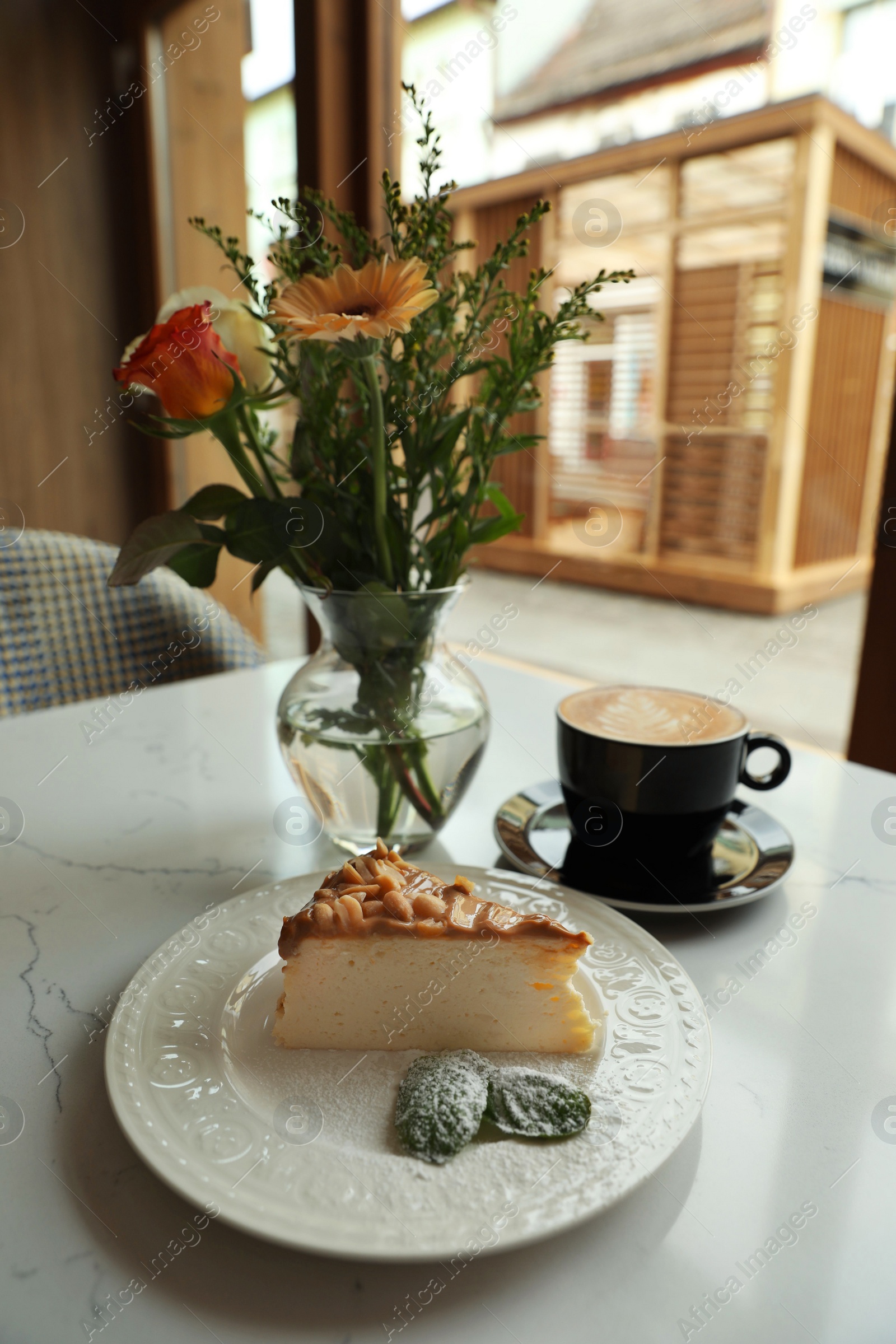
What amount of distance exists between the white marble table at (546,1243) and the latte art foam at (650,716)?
13cm

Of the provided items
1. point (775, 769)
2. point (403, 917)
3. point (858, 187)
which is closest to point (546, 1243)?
point (403, 917)

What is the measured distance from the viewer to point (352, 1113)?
42 centimetres

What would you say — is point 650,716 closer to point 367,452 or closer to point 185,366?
point 367,452

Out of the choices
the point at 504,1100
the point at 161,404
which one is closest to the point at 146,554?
the point at 161,404

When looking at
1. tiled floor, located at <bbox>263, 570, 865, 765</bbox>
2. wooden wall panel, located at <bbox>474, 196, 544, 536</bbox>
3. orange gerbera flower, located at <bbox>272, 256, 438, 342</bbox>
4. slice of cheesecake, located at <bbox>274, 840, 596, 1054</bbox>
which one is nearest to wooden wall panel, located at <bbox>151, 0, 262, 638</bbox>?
tiled floor, located at <bbox>263, 570, 865, 765</bbox>

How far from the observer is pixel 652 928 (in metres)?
0.62

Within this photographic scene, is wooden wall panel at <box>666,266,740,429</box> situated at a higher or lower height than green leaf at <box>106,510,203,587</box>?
higher

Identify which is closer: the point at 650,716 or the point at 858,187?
the point at 650,716

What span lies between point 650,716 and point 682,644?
249cm

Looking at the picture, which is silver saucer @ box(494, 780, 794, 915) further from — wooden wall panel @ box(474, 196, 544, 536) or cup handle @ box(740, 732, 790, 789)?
wooden wall panel @ box(474, 196, 544, 536)

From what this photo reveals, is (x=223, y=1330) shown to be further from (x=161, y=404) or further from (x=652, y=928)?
(x=161, y=404)

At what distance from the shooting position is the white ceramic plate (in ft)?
1.16

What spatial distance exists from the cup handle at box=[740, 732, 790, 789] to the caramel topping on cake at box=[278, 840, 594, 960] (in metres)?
0.27

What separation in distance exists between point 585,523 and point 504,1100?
3429mm
